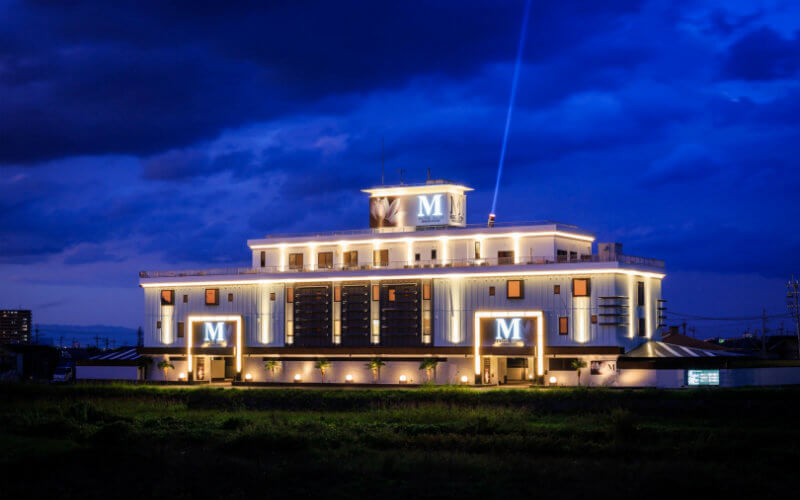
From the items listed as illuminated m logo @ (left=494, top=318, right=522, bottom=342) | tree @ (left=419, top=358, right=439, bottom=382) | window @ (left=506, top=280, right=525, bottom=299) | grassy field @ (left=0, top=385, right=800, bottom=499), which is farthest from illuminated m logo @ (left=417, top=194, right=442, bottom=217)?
grassy field @ (left=0, top=385, right=800, bottom=499)

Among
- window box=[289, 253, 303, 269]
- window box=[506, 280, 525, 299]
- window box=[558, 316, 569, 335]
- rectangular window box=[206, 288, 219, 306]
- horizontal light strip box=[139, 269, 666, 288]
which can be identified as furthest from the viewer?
rectangular window box=[206, 288, 219, 306]

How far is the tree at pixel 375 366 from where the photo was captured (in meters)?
71.8

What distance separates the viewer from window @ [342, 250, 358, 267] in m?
77.0

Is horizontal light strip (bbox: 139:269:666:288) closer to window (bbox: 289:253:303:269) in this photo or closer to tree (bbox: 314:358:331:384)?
window (bbox: 289:253:303:269)

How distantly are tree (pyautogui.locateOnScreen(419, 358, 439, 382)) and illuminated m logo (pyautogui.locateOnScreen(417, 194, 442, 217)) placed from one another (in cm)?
1161

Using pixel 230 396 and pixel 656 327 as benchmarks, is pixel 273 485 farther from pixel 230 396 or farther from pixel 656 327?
pixel 656 327

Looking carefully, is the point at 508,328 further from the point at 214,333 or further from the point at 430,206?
the point at 214,333

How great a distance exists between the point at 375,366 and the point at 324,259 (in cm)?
1073

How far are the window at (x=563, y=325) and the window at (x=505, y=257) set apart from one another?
5744 mm

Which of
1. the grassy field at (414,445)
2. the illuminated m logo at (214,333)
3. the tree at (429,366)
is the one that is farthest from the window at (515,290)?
the illuminated m logo at (214,333)

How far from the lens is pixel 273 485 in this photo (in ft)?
113

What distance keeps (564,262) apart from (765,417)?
68.9 feet

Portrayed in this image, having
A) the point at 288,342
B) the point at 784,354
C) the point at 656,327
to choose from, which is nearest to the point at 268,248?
the point at 288,342

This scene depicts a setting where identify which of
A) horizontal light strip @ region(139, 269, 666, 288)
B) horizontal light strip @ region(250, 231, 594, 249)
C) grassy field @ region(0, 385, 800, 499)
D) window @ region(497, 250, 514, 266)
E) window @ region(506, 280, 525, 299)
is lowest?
grassy field @ region(0, 385, 800, 499)
